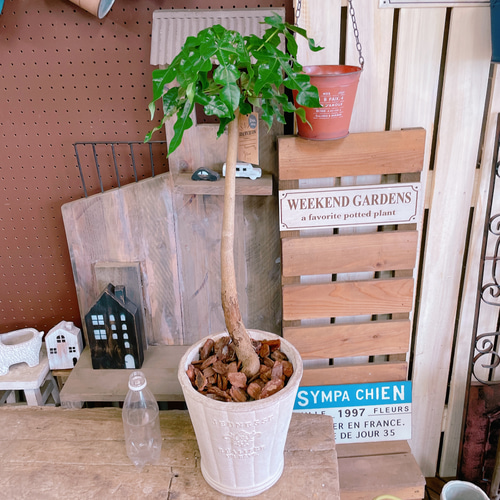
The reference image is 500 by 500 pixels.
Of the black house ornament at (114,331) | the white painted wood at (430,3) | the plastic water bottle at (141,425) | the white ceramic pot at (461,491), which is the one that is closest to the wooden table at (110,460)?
the plastic water bottle at (141,425)

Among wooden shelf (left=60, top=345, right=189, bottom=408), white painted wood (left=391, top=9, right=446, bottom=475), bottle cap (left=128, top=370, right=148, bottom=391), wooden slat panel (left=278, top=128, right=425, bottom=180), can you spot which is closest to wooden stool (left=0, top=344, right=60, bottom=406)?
wooden shelf (left=60, top=345, right=189, bottom=408)

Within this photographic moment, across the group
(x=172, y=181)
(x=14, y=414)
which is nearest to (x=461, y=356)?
(x=172, y=181)

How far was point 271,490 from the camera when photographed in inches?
55.0

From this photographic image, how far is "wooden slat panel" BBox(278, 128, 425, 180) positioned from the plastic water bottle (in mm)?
826

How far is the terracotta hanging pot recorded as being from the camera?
1.35 meters

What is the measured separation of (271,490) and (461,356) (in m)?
1.01

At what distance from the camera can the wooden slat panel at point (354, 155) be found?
160cm

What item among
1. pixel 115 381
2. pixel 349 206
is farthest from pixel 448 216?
pixel 115 381

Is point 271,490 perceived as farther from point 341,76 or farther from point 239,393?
point 341,76

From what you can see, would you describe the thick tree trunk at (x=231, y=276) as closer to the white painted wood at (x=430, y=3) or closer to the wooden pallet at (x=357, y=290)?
the wooden pallet at (x=357, y=290)

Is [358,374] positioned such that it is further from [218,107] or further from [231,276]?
[218,107]

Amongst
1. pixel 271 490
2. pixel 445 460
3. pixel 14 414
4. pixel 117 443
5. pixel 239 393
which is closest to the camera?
pixel 239 393

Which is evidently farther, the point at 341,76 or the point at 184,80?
the point at 341,76

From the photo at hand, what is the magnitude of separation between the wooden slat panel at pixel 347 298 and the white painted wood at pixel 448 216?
0.13m
